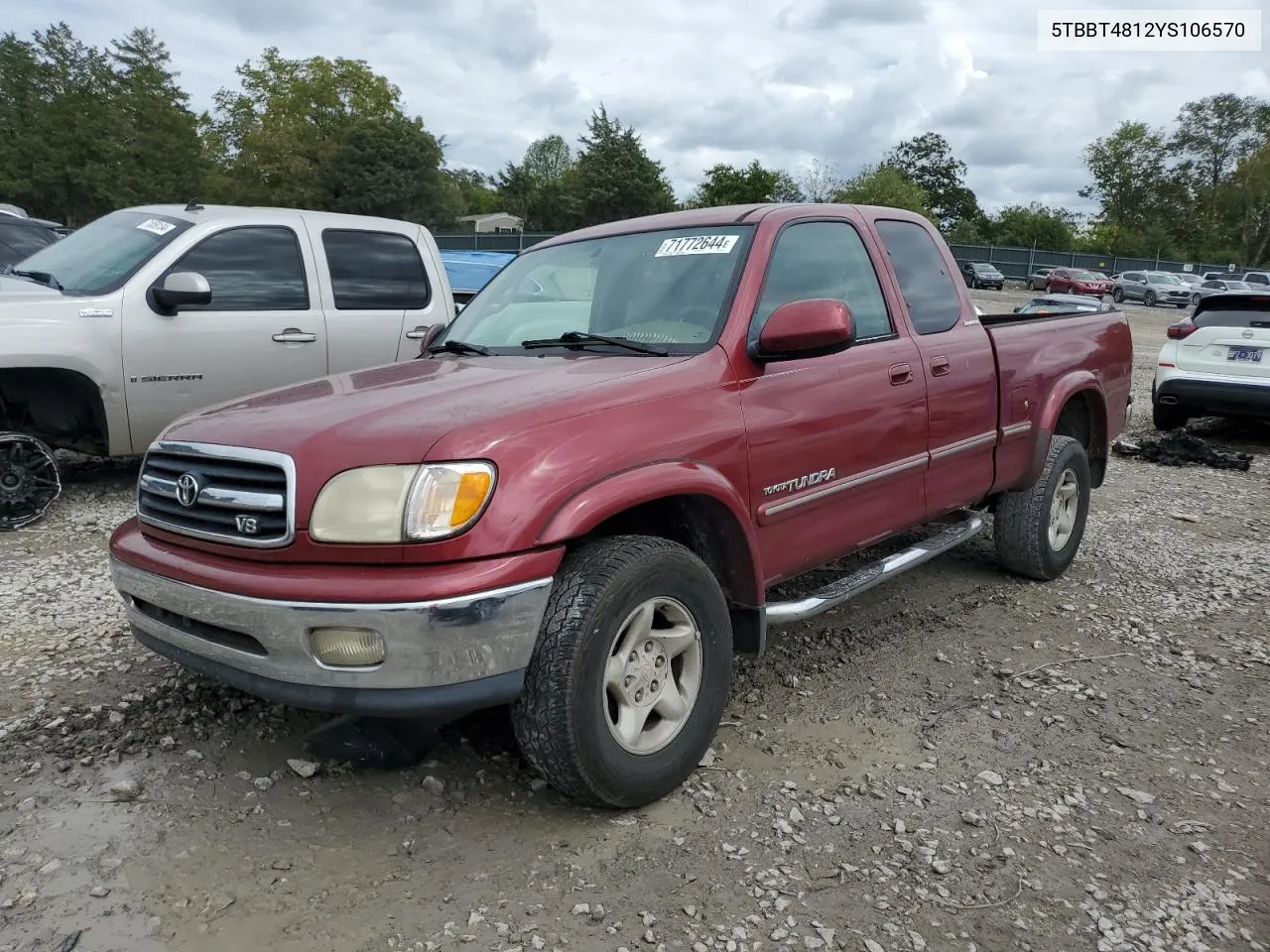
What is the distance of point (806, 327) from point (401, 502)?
4.62 feet

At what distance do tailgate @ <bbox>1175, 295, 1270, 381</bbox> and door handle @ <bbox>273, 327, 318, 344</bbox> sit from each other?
8.25 metres

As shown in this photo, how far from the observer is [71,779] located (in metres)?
2.96

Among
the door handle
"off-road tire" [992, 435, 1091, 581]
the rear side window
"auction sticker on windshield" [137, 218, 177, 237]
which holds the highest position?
the rear side window

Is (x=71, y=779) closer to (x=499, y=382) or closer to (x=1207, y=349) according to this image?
(x=499, y=382)

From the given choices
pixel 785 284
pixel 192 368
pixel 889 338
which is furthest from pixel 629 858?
pixel 192 368

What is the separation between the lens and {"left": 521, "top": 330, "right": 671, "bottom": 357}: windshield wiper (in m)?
3.20

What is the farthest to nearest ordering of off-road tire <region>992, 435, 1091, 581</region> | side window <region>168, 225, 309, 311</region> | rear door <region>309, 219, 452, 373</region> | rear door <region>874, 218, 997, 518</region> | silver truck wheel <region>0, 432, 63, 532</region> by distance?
rear door <region>309, 219, 452, 373</region>, side window <region>168, 225, 309, 311</region>, silver truck wheel <region>0, 432, 63, 532</region>, off-road tire <region>992, 435, 1091, 581</region>, rear door <region>874, 218, 997, 518</region>

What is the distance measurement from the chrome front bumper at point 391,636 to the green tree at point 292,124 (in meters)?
55.7

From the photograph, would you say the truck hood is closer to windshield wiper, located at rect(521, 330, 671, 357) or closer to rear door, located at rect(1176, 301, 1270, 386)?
windshield wiper, located at rect(521, 330, 671, 357)

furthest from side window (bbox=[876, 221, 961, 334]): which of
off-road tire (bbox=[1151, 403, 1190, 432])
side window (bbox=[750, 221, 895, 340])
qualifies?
off-road tire (bbox=[1151, 403, 1190, 432])

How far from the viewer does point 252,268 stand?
20.2ft

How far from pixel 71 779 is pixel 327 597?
1.32 meters

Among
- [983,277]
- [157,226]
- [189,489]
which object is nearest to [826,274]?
[189,489]

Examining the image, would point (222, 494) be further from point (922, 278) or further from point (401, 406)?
point (922, 278)
